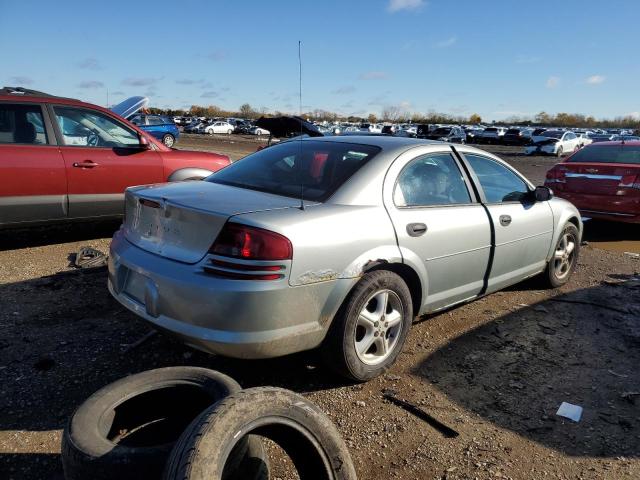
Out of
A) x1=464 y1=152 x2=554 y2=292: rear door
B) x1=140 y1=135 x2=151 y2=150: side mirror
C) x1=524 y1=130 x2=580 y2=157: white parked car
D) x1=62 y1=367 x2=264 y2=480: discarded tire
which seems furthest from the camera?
x1=524 y1=130 x2=580 y2=157: white parked car

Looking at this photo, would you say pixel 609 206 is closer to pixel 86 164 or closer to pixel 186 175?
pixel 186 175

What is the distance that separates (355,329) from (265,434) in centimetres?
110

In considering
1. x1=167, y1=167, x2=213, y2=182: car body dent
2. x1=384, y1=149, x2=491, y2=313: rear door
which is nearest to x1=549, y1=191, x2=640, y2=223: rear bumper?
x1=384, y1=149, x2=491, y2=313: rear door

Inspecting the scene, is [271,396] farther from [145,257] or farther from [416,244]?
[416,244]

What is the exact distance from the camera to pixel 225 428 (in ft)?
6.36

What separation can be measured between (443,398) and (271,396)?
1.47 m

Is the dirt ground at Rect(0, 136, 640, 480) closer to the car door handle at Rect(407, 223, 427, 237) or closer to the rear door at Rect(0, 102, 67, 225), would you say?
the rear door at Rect(0, 102, 67, 225)

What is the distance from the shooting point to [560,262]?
5.31m

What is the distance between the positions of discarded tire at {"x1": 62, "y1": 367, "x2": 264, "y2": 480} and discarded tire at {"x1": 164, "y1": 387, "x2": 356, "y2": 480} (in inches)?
10.0

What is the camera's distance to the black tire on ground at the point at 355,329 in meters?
3.04

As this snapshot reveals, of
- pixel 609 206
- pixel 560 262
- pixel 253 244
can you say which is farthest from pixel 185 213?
pixel 609 206

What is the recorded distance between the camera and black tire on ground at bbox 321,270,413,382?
3.04m

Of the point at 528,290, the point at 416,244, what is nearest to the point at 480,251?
the point at 416,244

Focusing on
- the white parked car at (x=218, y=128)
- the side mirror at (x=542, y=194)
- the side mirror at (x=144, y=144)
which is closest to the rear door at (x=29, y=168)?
the side mirror at (x=144, y=144)
